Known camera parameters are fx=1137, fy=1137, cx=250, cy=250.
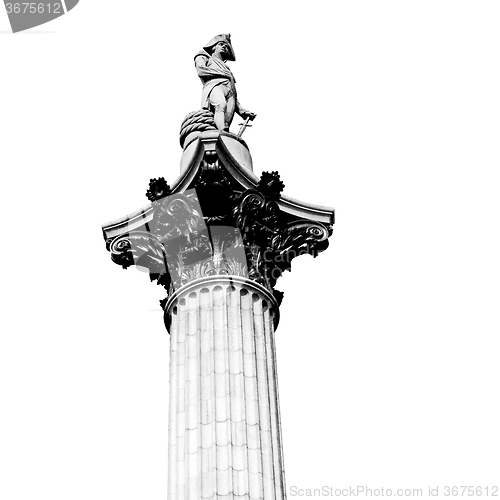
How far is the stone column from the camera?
21.5 meters

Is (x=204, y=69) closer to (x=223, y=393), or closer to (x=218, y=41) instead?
(x=218, y=41)

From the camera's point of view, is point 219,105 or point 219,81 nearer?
point 219,105

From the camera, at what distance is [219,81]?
30000 millimetres

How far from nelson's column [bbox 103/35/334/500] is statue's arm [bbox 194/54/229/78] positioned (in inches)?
104

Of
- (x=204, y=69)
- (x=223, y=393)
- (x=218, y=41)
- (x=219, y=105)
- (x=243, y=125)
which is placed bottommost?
(x=223, y=393)

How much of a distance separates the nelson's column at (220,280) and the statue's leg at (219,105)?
79 centimetres

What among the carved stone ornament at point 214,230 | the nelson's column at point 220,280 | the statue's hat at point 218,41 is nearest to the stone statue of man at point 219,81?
the statue's hat at point 218,41

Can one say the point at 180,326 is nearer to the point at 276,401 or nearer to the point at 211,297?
the point at 211,297

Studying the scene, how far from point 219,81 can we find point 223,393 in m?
10.3

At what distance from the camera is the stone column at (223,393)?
21.5 meters

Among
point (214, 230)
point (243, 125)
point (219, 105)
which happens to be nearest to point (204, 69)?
point (219, 105)

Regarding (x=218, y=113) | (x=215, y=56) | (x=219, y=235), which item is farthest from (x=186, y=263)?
(x=215, y=56)

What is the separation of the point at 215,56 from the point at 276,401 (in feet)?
37.9

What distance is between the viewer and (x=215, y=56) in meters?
31.2
